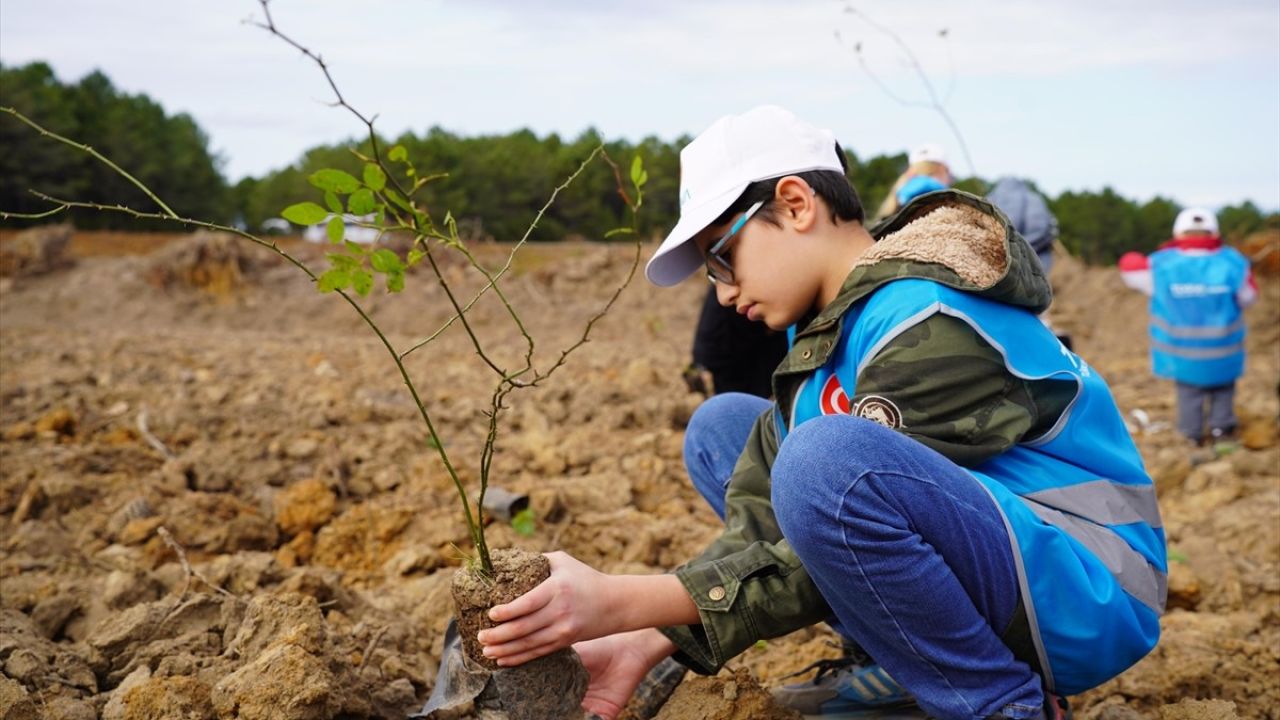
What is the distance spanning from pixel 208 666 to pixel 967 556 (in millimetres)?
1533

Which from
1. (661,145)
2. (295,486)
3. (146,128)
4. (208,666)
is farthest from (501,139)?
(208,666)

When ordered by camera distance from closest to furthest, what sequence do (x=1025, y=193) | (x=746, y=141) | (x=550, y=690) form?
(x=550, y=690)
(x=746, y=141)
(x=1025, y=193)

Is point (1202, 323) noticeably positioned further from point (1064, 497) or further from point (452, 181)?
point (452, 181)

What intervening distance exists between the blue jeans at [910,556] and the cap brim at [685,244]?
49cm

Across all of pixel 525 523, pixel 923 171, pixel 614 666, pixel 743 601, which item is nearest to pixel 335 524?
pixel 525 523

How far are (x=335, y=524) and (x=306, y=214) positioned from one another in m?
2.42

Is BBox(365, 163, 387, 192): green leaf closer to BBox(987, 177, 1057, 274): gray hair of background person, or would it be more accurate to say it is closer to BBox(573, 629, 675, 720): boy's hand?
BBox(573, 629, 675, 720): boy's hand

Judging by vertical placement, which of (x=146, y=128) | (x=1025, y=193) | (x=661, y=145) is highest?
(x=146, y=128)

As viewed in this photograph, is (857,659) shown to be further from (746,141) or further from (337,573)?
(337,573)

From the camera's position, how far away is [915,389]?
5.64ft

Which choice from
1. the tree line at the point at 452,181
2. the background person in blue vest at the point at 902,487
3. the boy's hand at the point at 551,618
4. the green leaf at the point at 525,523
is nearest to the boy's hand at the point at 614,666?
the background person in blue vest at the point at 902,487

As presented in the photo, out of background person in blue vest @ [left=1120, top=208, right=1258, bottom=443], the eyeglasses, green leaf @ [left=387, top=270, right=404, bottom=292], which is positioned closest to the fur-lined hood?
the eyeglasses

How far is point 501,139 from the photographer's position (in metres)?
25.7

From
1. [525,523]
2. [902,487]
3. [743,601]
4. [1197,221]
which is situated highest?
[1197,221]
